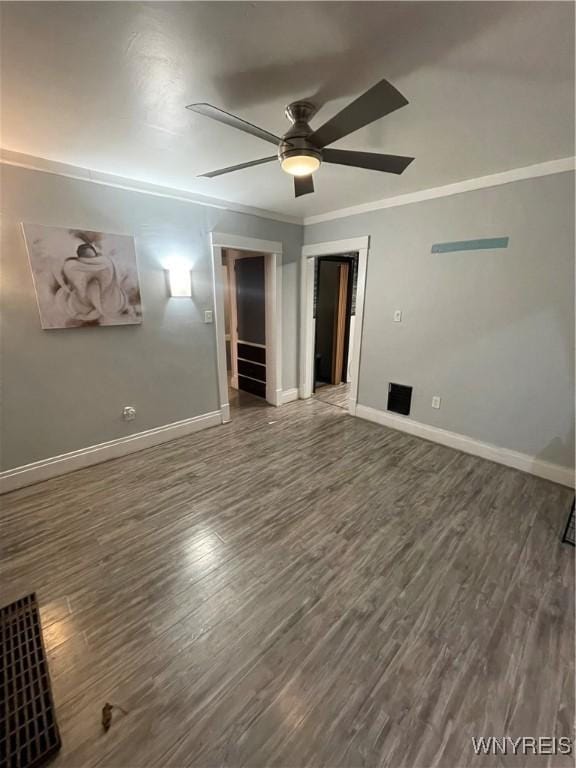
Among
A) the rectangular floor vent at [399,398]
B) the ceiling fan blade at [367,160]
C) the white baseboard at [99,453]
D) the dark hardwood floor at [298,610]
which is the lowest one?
the dark hardwood floor at [298,610]

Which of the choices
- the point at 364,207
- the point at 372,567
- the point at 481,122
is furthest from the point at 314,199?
the point at 372,567

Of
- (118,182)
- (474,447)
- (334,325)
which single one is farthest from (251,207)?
(474,447)

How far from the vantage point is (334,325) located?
203 inches

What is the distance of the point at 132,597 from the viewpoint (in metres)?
1.62

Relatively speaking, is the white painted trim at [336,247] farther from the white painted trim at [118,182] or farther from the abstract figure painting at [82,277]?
the abstract figure painting at [82,277]

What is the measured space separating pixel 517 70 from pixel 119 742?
3.13 metres

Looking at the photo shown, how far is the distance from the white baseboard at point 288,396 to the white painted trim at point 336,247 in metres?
1.87

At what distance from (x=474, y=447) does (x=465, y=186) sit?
7.90ft

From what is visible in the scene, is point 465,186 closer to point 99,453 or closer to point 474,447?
point 474,447

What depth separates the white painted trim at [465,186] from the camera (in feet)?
7.45

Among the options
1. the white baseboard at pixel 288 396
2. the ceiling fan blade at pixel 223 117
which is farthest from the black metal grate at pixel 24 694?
the white baseboard at pixel 288 396

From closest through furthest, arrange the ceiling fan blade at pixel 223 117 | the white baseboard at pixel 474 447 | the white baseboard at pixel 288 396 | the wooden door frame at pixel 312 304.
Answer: the ceiling fan blade at pixel 223 117
the white baseboard at pixel 474 447
the wooden door frame at pixel 312 304
the white baseboard at pixel 288 396

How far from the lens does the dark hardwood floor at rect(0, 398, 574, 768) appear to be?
1.13 meters

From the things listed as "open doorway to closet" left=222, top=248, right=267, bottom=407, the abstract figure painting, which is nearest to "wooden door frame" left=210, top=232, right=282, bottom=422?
"open doorway to closet" left=222, top=248, right=267, bottom=407
